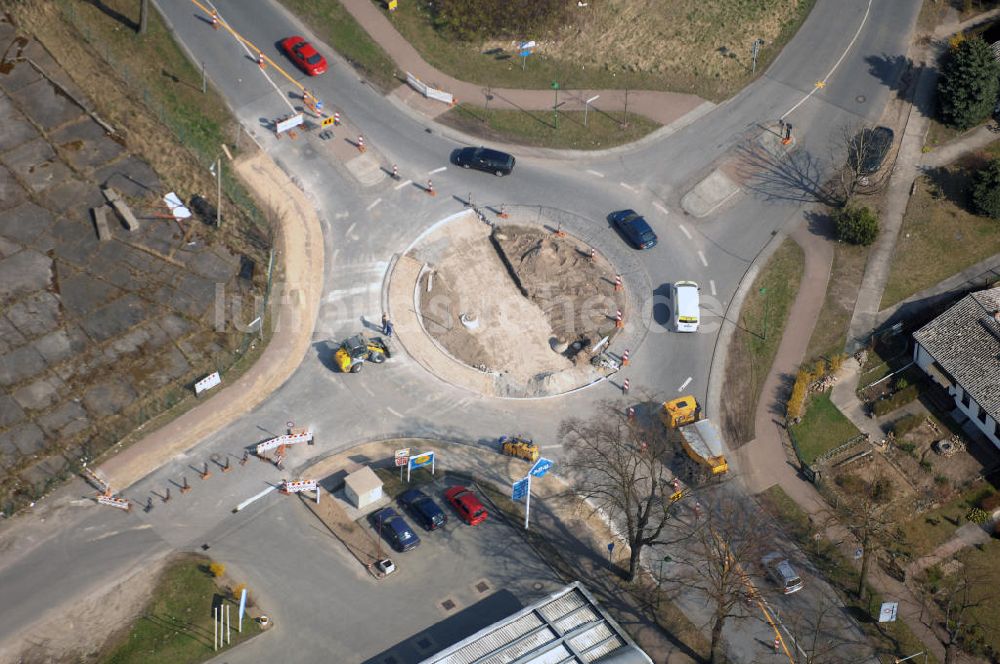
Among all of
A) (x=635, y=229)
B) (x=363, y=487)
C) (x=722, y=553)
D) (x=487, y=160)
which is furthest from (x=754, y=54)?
(x=363, y=487)

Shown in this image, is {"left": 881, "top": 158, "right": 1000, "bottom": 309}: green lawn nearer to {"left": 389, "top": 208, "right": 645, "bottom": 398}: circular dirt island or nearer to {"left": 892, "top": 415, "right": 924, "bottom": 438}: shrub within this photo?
{"left": 892, "top": 415, "right": 924, "bottom": 438}: shrub

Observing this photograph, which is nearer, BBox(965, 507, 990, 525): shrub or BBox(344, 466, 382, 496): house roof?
BBox(344, 466, 382, 496): house roof

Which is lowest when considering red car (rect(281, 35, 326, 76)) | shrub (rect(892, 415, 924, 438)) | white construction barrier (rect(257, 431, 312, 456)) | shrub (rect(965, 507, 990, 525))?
white construction barrier (rect(257, 431, 312, 456))

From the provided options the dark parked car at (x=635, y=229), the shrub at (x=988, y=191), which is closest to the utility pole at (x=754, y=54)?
the dark parked car at (x=635, y=229)

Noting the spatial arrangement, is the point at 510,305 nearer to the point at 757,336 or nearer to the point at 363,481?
the point at 757,336

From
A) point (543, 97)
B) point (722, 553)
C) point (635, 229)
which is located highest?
point (543, 97)

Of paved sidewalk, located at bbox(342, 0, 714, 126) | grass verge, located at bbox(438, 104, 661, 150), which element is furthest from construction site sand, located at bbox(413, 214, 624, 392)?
paved sidewalk, located at bbox(342, 0, 714, 126)
